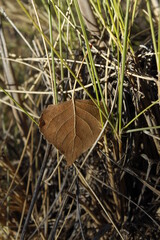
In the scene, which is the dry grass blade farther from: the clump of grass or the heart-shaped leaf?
the heart-shaped leaf

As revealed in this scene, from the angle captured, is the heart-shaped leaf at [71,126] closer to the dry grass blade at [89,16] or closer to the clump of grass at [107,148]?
the clump of grass at [107,148]

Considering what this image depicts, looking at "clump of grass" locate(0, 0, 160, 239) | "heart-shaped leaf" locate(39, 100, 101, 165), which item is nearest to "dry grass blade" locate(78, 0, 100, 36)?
"clump of grass" locate(0, 0, 160, 239)

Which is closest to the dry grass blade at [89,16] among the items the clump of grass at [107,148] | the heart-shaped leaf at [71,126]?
the clump of grass at [107,148]

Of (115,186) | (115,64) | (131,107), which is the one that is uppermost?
(115,64)

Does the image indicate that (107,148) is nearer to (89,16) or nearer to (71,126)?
(71,126)

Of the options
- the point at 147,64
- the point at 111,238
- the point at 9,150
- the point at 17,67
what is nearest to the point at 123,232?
the point at 111,238

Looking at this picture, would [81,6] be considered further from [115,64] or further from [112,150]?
[112,150]

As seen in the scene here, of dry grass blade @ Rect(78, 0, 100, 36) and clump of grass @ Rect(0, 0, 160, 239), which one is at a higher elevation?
dry grass blade @ Rect(78, 0, 100, 36)

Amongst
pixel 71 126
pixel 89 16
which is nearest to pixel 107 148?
pixel 71 126
